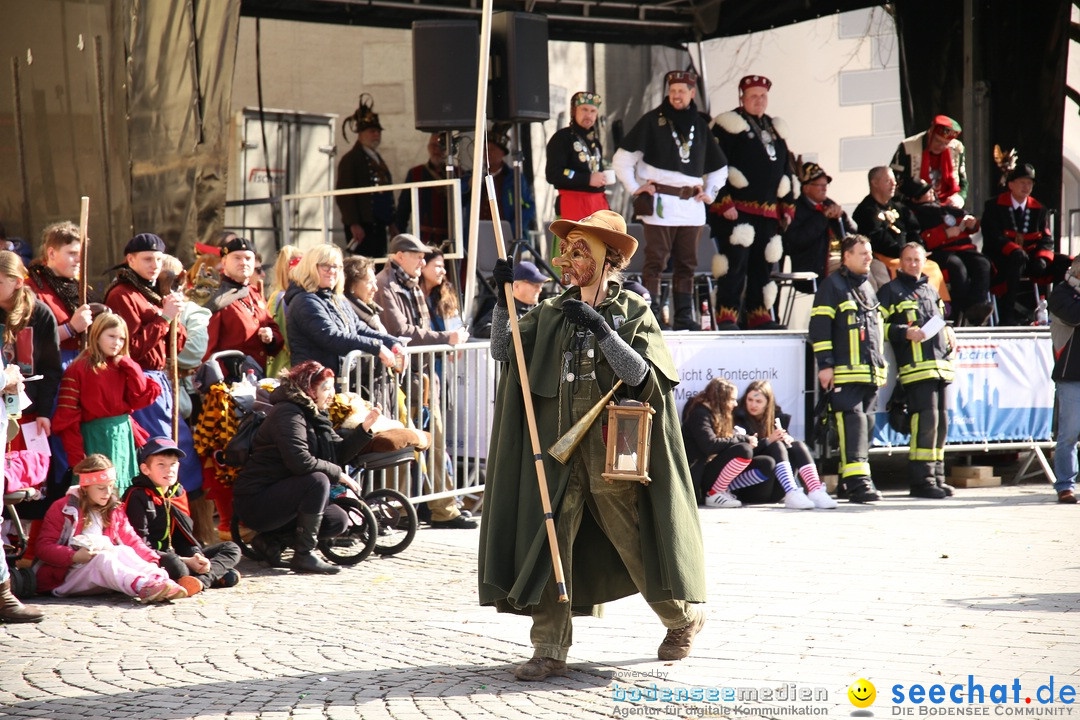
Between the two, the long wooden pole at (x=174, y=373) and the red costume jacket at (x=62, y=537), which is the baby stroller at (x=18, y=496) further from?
the long wooden pole at (x=174, y=373)

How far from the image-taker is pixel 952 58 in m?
14.6

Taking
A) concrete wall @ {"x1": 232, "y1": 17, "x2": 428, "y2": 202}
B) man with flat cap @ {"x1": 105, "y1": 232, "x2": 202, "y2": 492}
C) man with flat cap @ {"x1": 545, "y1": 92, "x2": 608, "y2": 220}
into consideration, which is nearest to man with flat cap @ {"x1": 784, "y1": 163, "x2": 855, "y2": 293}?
man with flat cap @ {"x1": 545, "y1": 92, "x2": 608, "y2": 220}

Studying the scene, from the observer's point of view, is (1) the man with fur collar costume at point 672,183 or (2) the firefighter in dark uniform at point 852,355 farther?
(1) the man with fur collar costume at point 672,183

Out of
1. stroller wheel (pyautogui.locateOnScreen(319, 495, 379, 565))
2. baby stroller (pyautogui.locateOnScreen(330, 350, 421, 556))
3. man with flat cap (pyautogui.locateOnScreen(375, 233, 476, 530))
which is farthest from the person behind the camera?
man with flat cap (pyautogui.locateOnScreen(375, 233, 476, 530))

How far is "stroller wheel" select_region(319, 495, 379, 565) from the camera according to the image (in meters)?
8.12

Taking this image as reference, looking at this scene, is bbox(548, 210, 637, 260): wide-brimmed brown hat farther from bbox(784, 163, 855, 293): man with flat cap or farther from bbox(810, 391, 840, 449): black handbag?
bbox(784, 163, 855, 293): man with flat cap

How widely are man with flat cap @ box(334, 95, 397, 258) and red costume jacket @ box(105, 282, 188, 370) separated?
5.86 m

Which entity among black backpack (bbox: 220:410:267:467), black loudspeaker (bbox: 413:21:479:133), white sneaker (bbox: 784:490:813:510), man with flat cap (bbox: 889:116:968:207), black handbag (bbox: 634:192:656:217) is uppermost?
black loudspeaker (bbox: 413:21:479:133)

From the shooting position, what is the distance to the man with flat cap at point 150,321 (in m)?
7.92

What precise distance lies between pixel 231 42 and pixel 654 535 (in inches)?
248

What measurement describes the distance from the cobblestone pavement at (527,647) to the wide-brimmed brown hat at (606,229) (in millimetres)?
1712

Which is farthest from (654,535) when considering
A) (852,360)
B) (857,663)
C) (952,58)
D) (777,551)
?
(952,58)

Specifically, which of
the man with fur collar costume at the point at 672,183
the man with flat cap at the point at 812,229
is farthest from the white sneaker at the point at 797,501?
the man with flat cap at the point at 812,229

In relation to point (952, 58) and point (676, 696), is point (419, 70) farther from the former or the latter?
point (676, 696)
